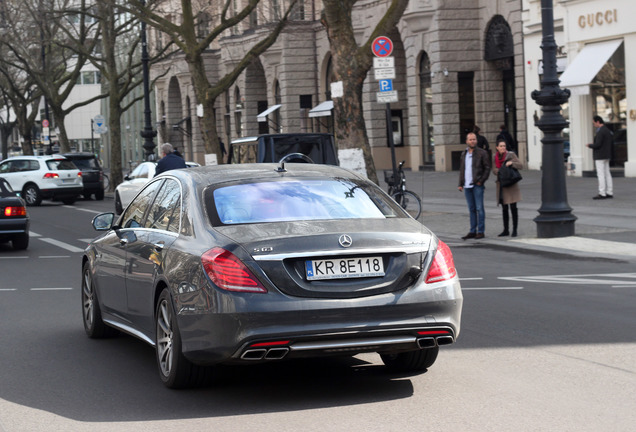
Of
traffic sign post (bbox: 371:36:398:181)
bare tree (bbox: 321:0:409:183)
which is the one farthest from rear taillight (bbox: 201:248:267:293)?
bare tree (bbox: 321:0:409:183)

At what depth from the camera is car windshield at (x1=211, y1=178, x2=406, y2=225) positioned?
704 centimetres

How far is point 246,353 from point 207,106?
1197 inches

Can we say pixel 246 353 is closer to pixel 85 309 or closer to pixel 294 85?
pixel 85 309

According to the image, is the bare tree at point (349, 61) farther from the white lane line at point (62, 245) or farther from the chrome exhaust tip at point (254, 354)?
the chrome exhaust tip at point (254, 354)

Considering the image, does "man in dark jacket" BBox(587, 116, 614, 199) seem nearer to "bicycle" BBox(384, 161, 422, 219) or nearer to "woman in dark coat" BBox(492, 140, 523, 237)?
"bicycle" BBox(384, 161, 422, 219)

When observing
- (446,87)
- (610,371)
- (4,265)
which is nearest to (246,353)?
(610,371)

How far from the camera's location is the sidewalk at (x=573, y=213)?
16281 mm

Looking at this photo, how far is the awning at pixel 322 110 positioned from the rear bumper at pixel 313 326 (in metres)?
43.3

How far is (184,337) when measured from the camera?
6750mm

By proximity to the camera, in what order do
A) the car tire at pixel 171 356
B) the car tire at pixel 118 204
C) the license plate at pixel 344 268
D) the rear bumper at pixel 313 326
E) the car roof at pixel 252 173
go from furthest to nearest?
the car tire at pixel 118 204
the car roof at pixel 252 173
the car tire at pixel 171 356
the license plate at pixel 344 268
the rear bumper at pixel 313 326

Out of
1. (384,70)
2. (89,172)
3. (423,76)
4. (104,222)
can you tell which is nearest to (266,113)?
(423,76)

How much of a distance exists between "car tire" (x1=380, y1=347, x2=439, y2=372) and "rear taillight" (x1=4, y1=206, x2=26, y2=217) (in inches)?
516

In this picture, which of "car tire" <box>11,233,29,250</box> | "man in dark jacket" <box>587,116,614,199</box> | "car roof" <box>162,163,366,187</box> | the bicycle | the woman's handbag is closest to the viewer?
"car roof" <box>162,163,366,187</box>

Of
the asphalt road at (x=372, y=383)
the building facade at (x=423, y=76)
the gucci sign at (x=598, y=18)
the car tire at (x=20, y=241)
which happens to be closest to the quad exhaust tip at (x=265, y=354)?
the asphalt road at (x=372, y=383)
